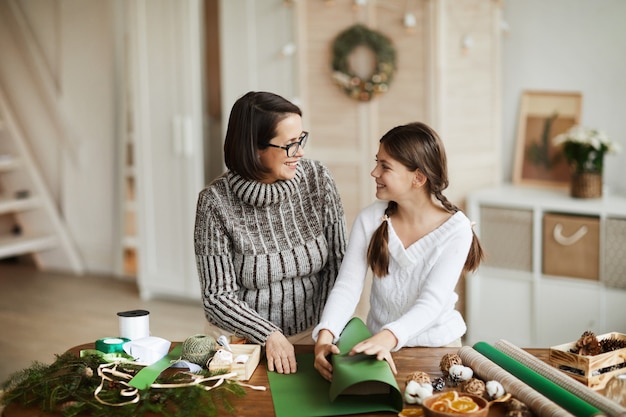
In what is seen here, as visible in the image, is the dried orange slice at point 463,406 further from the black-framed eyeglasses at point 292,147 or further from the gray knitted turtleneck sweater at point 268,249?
the black-framed eyeglasses at point 292,147

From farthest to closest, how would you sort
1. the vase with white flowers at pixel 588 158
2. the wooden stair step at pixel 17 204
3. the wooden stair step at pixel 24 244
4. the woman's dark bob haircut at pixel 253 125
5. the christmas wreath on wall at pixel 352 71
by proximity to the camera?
1. the wooden stair step at pixel 17 204
2. the wooden stair step at pixel 24 244
3. the christmas wreath on wall at pixel 352 71
4. the vase with white flowers at pixel 588 158
5. the woman's dark bob haircut at pixel 253 125

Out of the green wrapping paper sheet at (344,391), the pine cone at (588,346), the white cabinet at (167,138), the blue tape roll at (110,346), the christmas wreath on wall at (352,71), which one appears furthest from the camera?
the white cabinet at (167,138)

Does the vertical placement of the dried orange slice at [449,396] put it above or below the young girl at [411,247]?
below

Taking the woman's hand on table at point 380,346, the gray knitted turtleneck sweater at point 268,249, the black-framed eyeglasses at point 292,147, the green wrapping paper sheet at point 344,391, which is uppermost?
the black-framed eyeglasses at point 292,147

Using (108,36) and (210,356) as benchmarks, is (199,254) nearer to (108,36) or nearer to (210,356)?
(210,356)

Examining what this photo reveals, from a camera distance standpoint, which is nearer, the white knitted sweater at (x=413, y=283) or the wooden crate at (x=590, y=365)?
the wooden crate at (x=590, y=365)

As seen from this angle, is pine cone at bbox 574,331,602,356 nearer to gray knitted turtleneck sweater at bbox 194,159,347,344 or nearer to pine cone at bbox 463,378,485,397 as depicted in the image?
pine cone at bbox 463,378,485,397

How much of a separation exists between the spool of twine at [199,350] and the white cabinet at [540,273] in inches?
98.0

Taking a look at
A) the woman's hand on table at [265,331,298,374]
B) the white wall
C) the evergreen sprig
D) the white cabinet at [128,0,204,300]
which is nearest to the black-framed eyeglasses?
the woman's hand on table at [265,331,298,374]

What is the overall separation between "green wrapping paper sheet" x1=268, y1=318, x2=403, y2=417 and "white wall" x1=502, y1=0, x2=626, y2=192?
294 centimetres

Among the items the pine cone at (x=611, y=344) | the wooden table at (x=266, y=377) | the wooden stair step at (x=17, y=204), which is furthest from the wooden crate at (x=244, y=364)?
the wooden stair step at (x=17, y=204)

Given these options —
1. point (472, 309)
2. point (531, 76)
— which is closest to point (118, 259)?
point (472, 309)

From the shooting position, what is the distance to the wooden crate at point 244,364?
6.10 ft

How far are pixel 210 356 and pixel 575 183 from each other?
8.84ft
